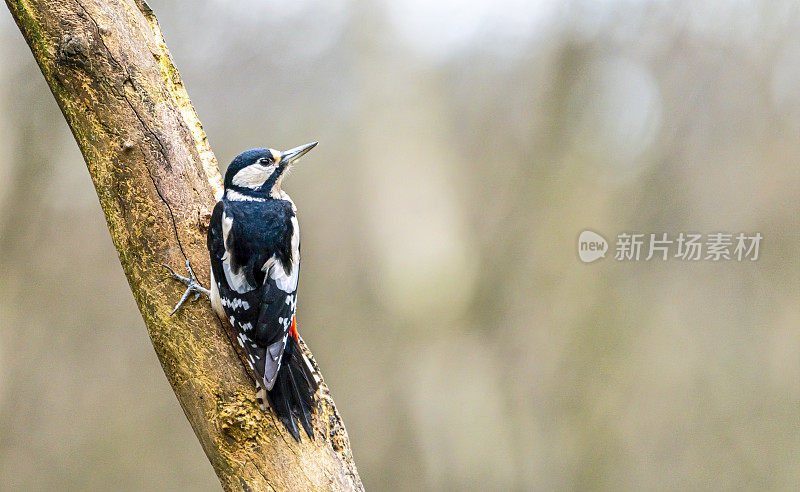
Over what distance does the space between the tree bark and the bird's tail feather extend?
0.02 metres

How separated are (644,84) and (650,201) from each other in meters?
0.77

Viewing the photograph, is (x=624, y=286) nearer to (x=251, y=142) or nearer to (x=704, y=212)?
(x=704, y=212)

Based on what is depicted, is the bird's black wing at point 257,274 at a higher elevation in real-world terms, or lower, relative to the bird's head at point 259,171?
lower

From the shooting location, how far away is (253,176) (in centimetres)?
166

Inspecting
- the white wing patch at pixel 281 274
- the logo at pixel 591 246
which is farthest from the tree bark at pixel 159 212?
the logo at pixel 591 246

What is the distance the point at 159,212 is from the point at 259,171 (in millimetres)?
307

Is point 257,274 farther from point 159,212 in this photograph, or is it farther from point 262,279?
point 159,212

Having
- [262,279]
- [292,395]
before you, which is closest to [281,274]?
[262,279]

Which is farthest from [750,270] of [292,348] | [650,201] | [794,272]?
[292,348]

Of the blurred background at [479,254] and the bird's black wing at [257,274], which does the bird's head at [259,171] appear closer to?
the bird's black wing at [257,274]

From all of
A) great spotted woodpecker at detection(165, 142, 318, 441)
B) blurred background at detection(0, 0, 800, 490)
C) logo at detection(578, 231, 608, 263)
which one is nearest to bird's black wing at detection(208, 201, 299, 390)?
great spotted woodpecker at detection(165, 142, 318, 441)

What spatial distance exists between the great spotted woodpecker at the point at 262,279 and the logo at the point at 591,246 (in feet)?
9.09

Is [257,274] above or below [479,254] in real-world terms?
below

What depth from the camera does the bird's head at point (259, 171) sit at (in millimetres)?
1637
